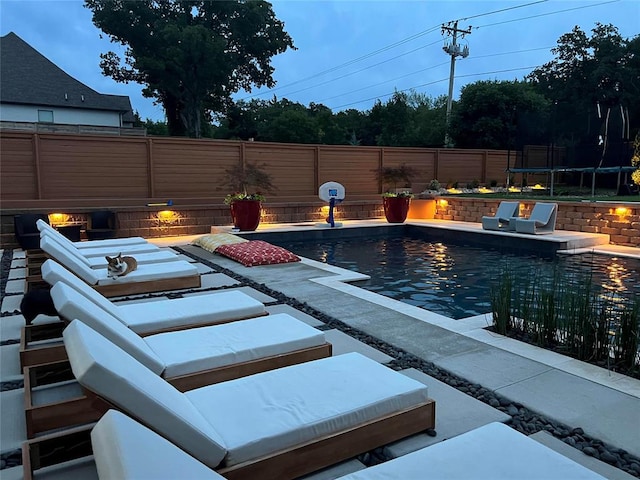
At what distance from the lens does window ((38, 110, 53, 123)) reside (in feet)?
81.2

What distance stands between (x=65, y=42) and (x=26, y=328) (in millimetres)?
35785

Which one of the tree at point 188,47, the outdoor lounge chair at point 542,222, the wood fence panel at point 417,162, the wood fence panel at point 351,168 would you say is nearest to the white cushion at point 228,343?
the outdoor lounge chair at point 542,222

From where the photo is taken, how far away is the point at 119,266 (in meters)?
5.64

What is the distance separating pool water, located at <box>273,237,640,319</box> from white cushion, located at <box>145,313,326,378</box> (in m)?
2.46

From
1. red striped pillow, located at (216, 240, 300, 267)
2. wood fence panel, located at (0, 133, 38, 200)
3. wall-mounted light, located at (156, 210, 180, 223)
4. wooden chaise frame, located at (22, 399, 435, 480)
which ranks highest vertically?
wood fence panel, located at (0, 133, 38, 200)

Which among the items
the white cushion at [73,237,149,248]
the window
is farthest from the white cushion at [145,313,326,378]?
the window

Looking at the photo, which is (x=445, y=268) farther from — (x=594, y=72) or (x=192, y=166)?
(x=594, y=72)

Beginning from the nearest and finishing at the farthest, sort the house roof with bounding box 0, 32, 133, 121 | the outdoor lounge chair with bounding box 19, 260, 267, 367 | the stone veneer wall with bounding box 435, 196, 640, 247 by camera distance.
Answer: the outdoor lounge chair with bounding box 19, 260, 267, 367 → the stone veneer wall with bounding box 435, 196, 640, 247 → the house roof with bounding box 0, 32, 133, 121

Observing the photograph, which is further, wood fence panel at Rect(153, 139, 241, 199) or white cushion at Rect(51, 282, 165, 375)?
wood fence panel at Rect(153, 139, 241, 199)

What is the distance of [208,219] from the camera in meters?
11.7

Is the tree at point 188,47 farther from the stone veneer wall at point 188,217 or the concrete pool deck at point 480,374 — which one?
the concrete pool deck at point 480,374

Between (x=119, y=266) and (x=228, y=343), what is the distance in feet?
9.80

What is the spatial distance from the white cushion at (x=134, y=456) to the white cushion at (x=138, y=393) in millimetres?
161

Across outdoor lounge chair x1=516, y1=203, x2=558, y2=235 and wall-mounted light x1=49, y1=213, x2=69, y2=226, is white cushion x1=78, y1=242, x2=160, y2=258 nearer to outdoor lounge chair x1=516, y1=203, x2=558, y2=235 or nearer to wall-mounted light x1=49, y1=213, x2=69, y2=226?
wall-mounted light x1=49, y1=213, x2=69, y2=226
